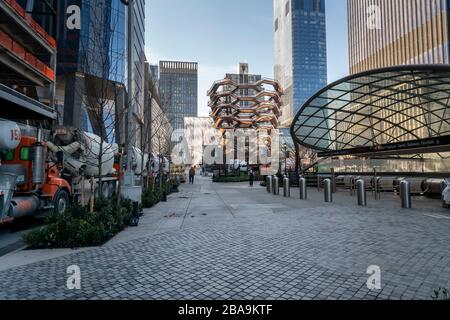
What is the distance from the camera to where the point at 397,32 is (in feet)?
256

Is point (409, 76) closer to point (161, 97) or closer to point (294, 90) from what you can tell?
point (161, 97)

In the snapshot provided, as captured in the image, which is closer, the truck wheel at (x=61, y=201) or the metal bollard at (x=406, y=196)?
the truck wheel at (x=61, y=201)

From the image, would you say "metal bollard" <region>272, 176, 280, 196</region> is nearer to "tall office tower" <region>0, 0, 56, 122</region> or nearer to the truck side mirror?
the truck side mirror

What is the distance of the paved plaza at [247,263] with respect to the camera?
3.89m

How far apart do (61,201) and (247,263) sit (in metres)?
7.91

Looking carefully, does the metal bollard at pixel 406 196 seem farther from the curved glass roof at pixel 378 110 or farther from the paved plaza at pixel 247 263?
the curved glass roof at pixel 378 110

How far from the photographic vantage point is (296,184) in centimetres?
2788

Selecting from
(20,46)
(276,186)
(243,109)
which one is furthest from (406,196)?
(243,109)

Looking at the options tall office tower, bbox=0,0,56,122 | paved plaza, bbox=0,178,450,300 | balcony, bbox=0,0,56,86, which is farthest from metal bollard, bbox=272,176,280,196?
balcony, bbox=0,0,56,86

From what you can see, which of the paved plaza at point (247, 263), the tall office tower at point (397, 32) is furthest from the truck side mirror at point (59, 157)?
the tall office tower at point (397, 32)

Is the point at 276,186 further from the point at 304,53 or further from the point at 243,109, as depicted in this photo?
the point at 304,53

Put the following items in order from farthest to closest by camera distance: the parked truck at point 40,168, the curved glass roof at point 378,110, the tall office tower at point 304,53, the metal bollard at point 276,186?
the tall office tower at point 304,53, the metal bollard at point 276,186, the curved glass roof at point 378,110, the parked truck at point 40,168

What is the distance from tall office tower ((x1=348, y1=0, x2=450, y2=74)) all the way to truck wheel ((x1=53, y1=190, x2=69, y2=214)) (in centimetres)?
7442

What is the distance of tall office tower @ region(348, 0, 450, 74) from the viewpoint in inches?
2514
